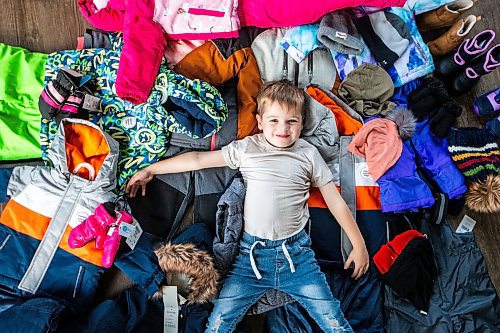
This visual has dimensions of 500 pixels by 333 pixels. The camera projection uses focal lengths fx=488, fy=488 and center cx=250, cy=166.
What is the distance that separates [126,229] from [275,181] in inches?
20.9

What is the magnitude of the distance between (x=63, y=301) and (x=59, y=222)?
261 mm

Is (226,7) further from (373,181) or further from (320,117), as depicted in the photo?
(373,181)

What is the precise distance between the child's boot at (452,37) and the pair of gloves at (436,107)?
0.14 meters

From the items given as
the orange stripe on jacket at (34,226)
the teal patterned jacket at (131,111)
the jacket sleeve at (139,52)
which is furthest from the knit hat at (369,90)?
the orange stripe on jacket at (34,226)

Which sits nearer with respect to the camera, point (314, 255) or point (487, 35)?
point (314, 255)

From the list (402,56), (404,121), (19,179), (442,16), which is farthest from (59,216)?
(442,16)

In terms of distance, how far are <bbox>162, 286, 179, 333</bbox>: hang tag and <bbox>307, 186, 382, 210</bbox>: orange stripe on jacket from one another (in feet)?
1.90

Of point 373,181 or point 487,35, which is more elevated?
point 487,35

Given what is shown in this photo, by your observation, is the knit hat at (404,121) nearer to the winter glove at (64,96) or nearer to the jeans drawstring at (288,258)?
the jeans drawstring at (288,258)

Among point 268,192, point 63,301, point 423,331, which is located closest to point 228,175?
point 268,192

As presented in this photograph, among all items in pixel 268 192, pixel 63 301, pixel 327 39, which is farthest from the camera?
pixel 327 39

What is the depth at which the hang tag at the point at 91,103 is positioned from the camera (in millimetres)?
1682

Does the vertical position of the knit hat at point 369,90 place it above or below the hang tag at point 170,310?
above

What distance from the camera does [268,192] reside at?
1711 millimetres
